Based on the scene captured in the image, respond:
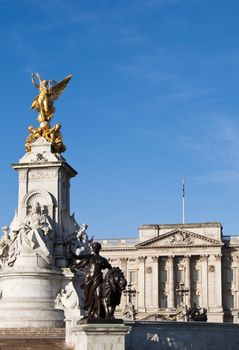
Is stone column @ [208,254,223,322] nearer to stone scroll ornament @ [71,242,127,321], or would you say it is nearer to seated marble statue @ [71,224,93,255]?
seated marble statue @ [71,224,93,255]

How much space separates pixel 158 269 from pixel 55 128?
76.2 m

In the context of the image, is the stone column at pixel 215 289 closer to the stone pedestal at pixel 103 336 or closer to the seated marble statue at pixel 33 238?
the seated marble statue at pixel 33 238

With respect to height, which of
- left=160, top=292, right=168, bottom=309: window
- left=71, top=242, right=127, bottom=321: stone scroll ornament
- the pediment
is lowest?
left=160, top=292, right=168, bottom=309: window

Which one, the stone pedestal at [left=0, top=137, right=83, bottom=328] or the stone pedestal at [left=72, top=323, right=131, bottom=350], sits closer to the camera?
the stone pedestal at [left=72, top=323, right=131, bottom=350]

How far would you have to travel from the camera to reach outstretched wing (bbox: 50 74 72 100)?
39.0 m

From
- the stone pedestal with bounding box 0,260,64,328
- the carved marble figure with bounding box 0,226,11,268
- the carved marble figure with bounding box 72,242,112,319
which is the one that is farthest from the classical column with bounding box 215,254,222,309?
the carved marble figure with bounding box 72,242,112,319

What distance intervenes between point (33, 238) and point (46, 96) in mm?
8058

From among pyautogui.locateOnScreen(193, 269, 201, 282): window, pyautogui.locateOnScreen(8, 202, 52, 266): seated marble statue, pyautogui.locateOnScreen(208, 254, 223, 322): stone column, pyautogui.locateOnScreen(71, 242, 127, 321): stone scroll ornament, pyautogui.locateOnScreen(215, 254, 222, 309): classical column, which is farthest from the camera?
pyautogui.locateOnScreen(193, 269, 201, 282): window

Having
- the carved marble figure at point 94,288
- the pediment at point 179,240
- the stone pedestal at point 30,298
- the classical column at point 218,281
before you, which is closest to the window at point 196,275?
the classical column at point 218,281

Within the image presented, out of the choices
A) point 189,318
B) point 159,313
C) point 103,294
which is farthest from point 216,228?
point 103,294

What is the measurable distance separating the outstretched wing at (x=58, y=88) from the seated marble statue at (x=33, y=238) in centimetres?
704

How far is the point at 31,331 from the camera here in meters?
30.8

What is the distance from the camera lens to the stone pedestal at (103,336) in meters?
19.4

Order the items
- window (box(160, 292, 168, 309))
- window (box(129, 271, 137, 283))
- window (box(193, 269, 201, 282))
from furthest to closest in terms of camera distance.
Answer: window (box(129, 271, 137, 283)), window (box(193, 269, 201, 282)), window (box(160, 292, 168, 309))
